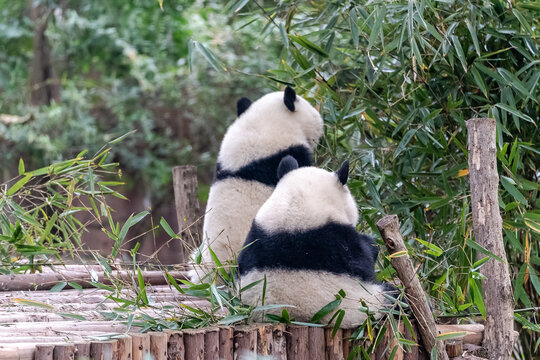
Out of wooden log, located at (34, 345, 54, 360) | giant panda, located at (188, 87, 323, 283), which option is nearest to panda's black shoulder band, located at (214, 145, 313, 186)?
giant panda, located at (188, 87, 323, 283)

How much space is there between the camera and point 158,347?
2018 millimetres

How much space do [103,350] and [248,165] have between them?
121cm

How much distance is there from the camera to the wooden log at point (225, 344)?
84.4 inches

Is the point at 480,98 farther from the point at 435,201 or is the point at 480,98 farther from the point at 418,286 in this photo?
the point at 418,286

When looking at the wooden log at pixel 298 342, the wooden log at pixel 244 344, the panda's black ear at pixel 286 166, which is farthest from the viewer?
the panda's black ear at pixel 286 166

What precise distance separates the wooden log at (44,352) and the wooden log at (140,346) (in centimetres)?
25

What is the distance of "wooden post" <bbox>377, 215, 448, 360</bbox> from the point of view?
218cm

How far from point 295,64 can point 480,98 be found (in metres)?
1.00

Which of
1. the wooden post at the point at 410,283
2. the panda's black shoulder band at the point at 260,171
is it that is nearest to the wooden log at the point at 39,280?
the panda's black shoulder band at the point at 260,171

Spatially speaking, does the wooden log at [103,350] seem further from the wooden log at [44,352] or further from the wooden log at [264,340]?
the wooden log at [264,340]

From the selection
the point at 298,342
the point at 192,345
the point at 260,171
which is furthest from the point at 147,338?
the point at 260,171

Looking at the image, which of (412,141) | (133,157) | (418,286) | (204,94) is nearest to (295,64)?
(412,141)

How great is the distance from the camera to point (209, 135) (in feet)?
25.5

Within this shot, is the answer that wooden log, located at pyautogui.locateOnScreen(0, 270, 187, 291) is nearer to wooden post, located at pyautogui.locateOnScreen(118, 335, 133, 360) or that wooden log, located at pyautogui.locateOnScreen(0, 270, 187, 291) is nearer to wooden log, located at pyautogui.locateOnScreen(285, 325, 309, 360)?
wooden log, located at pyautogui.locateOnScreen(285, 325, 309, 360)
